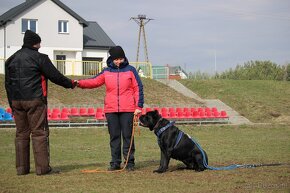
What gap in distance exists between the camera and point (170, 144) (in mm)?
8523

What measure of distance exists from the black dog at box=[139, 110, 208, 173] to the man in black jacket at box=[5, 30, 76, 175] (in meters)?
1.71

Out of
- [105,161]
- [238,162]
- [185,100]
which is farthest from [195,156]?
[185,100]

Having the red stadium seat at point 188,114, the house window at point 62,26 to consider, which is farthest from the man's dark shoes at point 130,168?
the house window at point 62,26

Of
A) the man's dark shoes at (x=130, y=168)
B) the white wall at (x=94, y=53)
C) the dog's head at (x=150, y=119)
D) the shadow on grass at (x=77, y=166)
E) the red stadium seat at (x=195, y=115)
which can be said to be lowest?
the shadow on grass at (x=77, y=166)

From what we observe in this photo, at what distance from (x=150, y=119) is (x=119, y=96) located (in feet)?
2.20

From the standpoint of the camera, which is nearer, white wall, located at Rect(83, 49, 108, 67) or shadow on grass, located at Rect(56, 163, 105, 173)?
shadow on grass, located at Rect(56, 163, 105, 173)

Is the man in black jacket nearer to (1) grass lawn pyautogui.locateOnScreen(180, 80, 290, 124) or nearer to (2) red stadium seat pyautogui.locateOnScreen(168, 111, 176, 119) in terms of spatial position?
(2) red stadium seat pyautogui.locateOnScreen(168, 111, 176, 119)

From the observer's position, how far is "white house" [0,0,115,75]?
4353 centimetres

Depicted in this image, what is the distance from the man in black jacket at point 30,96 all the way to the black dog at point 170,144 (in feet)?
5.62

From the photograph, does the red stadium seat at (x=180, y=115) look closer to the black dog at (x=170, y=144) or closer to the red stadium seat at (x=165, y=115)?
the red stadium seat at (x=165, y=115)

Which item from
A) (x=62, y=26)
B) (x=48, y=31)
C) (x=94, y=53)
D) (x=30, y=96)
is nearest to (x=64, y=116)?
(x=30, y=96)

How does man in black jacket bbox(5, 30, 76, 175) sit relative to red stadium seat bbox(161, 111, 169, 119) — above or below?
above

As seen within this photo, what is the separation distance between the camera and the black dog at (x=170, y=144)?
28.0ft

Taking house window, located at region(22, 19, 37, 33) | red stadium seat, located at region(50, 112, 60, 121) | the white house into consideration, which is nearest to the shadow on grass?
red stadium seat, located at region(50, 112, 60, 121)
